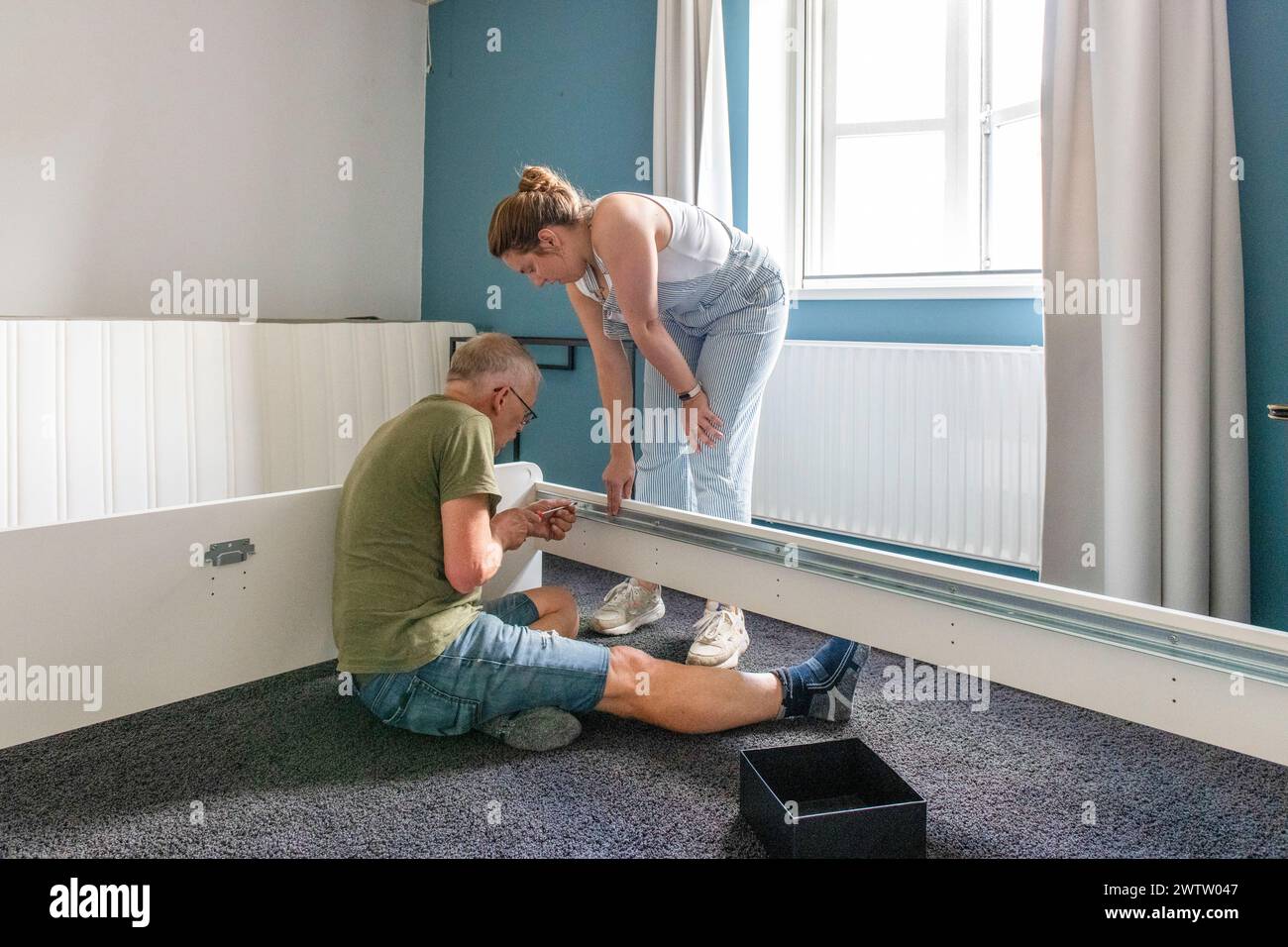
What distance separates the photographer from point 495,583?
219 centimetres

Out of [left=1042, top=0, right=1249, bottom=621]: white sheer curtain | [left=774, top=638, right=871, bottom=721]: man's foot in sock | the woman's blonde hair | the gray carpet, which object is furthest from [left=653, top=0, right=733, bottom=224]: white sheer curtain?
the gray carpet

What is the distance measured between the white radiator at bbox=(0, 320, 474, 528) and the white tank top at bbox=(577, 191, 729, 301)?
1607 millimetres

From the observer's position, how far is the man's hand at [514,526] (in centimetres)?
183

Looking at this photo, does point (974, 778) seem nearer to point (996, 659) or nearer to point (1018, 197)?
point (996, 659)

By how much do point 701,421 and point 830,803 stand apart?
89 centimetres

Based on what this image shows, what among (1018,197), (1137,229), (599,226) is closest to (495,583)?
(599,226)

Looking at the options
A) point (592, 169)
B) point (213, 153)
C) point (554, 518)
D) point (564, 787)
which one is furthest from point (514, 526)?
point (213, 153)

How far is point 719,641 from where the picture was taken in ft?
7.43

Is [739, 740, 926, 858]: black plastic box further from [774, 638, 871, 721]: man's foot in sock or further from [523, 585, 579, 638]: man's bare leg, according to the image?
[523, 585, 579, 638]: man's bare leg

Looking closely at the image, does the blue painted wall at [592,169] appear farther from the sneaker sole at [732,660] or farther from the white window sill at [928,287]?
the sneaker sole at [732,660]

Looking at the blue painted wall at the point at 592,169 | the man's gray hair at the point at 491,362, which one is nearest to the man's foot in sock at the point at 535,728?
the man's gray hair at the point at 491,362

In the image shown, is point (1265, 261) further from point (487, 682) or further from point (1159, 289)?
point (487, 682)

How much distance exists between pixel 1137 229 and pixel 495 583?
165 cm

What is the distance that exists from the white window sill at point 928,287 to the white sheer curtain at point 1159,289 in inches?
11.8
